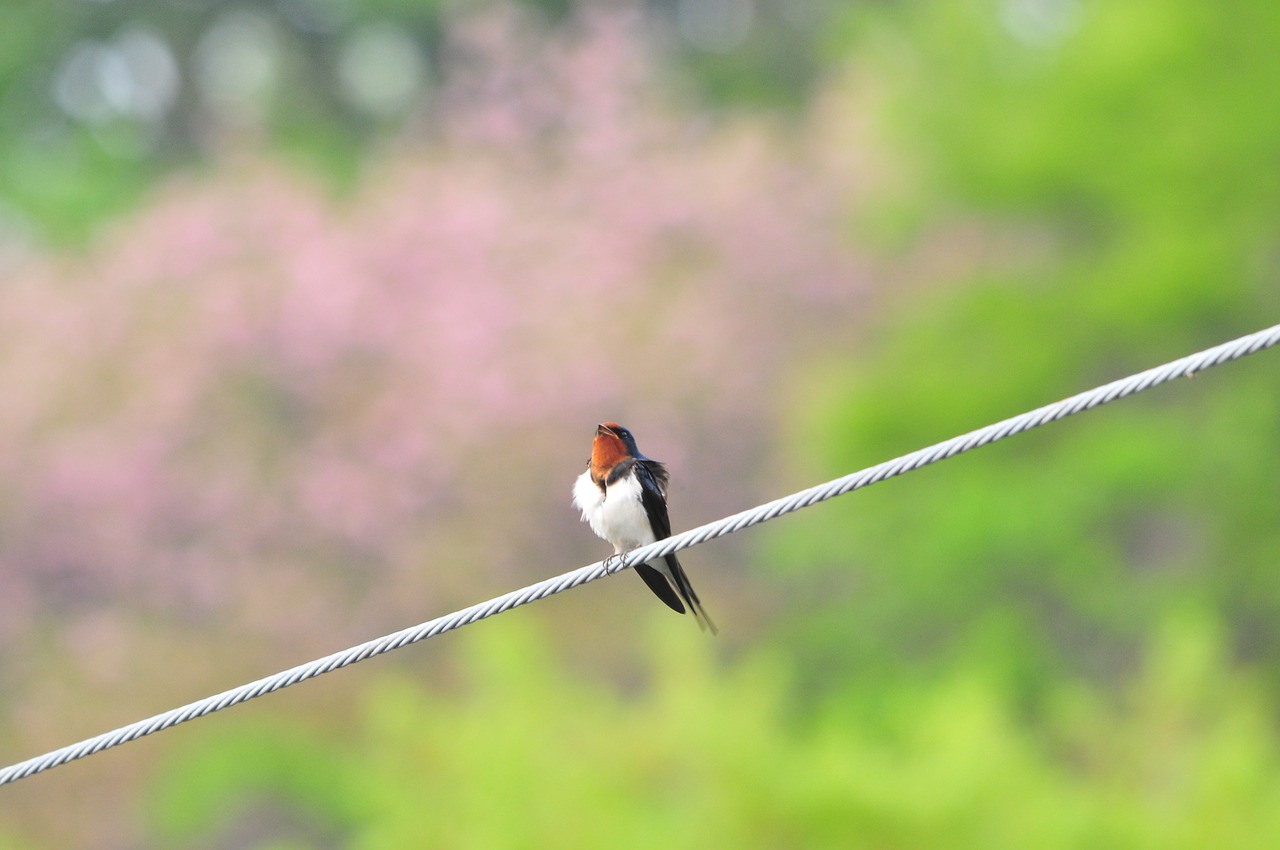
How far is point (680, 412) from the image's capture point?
17.9m

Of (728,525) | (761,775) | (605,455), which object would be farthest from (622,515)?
(761,775)

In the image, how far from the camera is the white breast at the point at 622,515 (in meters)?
5.63

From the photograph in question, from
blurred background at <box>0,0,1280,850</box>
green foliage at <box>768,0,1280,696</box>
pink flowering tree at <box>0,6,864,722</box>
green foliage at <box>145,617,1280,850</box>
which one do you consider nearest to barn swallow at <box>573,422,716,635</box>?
green foliage at <box>145,617,1280,850</box>

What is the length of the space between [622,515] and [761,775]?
334 cm

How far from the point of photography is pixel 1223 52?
684 inches

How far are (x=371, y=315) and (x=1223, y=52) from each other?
26.6 ft

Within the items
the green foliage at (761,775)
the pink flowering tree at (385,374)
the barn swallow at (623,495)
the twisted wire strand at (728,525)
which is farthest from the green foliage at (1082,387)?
the twisted wire strand at (728,525)

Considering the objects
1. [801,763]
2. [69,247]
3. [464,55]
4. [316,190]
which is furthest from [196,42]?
[801,763]

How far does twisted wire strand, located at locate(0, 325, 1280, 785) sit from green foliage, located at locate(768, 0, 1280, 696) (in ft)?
39.3

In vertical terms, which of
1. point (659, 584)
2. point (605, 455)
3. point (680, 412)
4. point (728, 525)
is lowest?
point (728, 525)

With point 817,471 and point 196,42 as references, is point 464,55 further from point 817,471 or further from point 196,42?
point 817,471

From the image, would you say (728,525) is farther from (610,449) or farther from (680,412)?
(680,412)

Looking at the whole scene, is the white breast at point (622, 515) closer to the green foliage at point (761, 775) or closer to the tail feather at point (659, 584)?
the tail feather at point (659, 584)

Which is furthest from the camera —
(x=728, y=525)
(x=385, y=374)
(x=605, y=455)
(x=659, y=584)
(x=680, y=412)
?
(x=385, y=374)
